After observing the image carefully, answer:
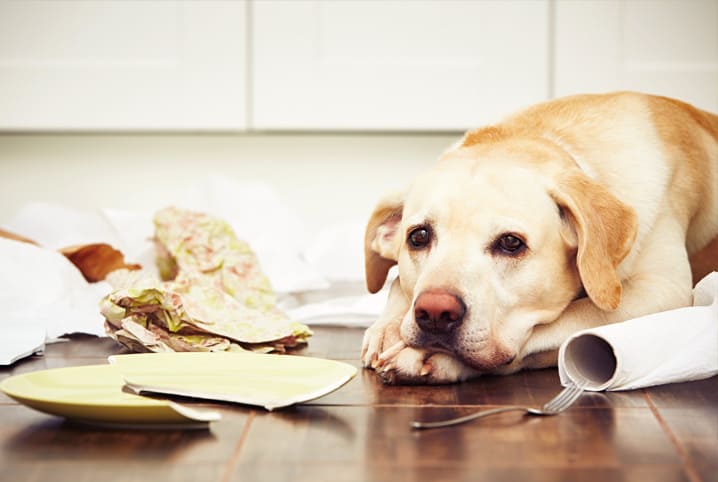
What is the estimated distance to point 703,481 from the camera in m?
1.15

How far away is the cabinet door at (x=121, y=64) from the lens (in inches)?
133

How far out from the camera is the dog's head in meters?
1.58

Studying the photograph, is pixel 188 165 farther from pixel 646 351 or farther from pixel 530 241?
pixel 646 351

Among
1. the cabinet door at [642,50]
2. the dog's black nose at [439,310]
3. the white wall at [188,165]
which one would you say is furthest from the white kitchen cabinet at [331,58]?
the dog's black nose at [439,310]

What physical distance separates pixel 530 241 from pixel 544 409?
0.34 metres

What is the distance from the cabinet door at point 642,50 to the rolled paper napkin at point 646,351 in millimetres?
1857

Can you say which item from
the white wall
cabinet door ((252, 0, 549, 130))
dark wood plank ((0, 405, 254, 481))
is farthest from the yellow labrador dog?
the white wall

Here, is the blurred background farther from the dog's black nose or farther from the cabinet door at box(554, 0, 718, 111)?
the dog's black nose

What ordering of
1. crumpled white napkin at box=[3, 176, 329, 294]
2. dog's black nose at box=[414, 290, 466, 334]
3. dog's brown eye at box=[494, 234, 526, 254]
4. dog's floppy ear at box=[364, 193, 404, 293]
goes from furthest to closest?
crumpled white napkin at box=[3, 176, 329, 294], dog's floppy ear at box=[364, 193, 404, 293], dog's brown eye at box=[494, 234, 526, 254], dog's black nose at box=[414, 290, 466, 334]

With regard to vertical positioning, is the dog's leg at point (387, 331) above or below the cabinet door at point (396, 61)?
below

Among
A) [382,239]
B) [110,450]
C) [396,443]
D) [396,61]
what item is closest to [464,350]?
[396,443]

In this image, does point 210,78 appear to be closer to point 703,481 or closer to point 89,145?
point 89,145

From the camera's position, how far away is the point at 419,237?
1.75m

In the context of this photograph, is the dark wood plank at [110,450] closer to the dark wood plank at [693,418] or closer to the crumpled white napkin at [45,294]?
the dark wood plank at [693,418]
